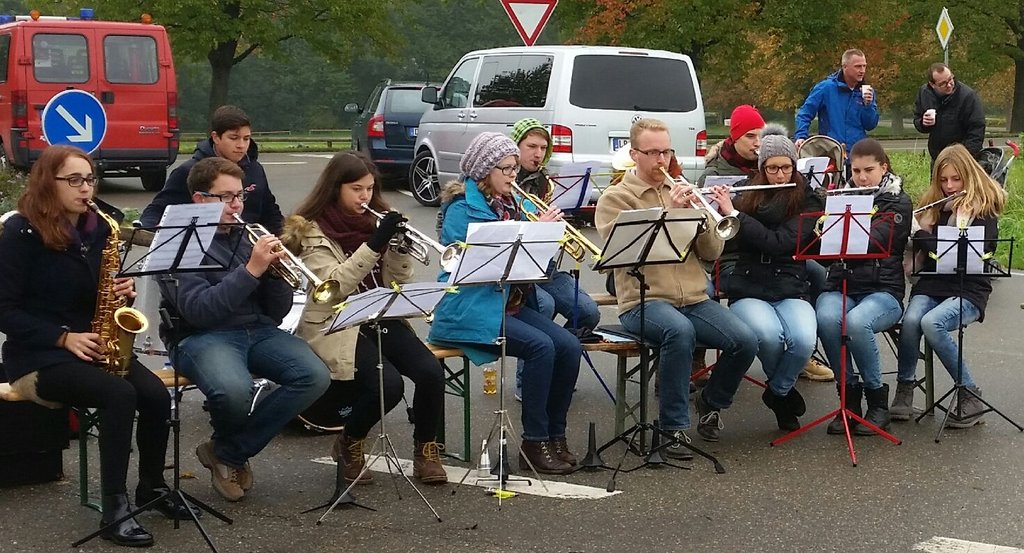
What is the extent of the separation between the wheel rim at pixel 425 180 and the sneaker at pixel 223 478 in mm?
11148

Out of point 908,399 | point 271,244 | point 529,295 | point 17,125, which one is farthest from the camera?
point 17,125

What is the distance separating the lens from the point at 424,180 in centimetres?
1725

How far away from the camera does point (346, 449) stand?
6305mm

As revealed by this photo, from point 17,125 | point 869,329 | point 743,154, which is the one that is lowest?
point 17,125

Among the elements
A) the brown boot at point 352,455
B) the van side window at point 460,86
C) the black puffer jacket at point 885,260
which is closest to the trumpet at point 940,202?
the black puffer jacket at point 885,260

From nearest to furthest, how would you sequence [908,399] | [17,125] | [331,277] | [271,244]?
[271,244]
[331,277]
[908,399]
[17,125]

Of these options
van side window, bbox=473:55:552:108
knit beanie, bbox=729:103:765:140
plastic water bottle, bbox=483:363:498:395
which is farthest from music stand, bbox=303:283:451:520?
van side window, bbox=473:55:552:108

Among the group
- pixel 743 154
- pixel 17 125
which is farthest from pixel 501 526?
pixel 17 125

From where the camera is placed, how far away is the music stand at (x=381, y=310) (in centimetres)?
567

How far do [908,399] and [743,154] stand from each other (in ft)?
6.60

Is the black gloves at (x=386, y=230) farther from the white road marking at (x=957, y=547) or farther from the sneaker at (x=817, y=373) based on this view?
the sneaker at (x=817, y=373)

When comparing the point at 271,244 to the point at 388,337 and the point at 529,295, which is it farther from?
the point at 529,295

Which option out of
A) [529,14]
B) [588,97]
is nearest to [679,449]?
[529,14]

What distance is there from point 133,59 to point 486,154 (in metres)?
13.4
